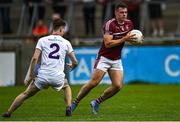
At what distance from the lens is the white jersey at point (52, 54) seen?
15.5m

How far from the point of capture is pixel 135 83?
28.6 metres

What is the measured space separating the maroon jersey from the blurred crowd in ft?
39.0

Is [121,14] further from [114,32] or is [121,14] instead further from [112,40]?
[112,40]

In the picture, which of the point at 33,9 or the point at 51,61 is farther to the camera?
the point at 33,9

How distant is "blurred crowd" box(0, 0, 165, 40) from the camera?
1145 inches

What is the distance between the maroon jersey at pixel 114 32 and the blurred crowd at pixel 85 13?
39.0 feet

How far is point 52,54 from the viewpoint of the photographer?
15492 millimetres

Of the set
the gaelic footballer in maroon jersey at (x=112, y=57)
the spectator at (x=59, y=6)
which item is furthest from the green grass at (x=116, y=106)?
the spectator at (x=59, y=6)

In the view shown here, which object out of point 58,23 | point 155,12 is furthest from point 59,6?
point 58,23

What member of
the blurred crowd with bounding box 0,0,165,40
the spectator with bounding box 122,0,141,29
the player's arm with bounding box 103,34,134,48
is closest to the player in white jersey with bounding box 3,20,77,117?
the player's arm with bounding box 103,34,134,48

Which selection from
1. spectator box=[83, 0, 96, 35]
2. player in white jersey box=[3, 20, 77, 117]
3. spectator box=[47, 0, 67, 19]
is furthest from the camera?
spectator box=[47, 0, 67, 19]

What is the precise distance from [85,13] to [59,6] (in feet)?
3.71

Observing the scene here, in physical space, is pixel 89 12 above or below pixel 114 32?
below

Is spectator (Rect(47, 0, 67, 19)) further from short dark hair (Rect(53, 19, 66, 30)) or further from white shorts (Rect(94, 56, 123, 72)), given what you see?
short dark hair (Rect(53, 19, 66, 30))
